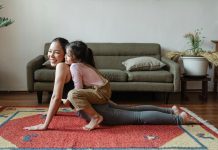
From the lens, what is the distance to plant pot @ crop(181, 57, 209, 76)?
433 centimetres

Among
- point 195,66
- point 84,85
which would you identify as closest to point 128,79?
point 195,66

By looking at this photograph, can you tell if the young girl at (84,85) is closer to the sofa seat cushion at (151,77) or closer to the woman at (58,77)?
the woman at (58,77)

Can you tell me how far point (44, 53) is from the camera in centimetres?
464

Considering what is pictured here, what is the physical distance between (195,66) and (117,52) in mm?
1083

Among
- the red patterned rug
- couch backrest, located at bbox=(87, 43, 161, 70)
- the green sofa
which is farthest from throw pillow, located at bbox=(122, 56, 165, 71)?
→ the red patterned rug

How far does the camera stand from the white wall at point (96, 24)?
4789mm

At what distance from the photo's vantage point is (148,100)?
4.41 meters

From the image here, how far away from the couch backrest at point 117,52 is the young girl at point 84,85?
5.50 ft

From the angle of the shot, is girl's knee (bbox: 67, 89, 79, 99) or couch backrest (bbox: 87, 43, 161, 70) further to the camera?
couch backrest (bbox: 87, 43, 161, 70)

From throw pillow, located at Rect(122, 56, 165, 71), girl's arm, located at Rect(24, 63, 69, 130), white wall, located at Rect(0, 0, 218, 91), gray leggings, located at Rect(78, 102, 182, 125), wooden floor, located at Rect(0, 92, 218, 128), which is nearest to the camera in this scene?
girl's arm, located at Rect(24, 63, 69, 130)

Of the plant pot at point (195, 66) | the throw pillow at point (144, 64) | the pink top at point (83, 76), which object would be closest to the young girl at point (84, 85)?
the pink top at point (83, 76)

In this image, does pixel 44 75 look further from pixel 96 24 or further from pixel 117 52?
pixel 96 24

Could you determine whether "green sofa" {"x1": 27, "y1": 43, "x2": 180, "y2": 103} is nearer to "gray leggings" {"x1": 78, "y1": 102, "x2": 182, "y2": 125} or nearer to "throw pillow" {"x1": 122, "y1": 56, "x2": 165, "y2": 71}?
"throw pillow" {"x1": 122, "y1": 56, "x2": 165, "y2": 71}

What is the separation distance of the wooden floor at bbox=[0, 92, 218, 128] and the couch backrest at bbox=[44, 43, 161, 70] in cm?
46
